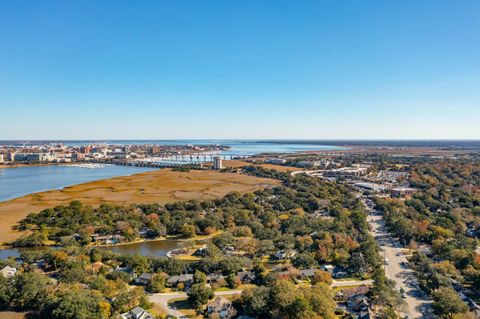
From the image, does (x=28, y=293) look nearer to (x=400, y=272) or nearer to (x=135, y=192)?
(x=400, y=272)

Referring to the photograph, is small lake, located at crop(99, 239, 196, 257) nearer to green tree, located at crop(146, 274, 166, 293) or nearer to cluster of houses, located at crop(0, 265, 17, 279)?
green tree, located at crop(146, 274, 166, 293)

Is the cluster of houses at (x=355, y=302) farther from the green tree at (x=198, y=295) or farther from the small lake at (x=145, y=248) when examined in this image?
the small lake at (x=145, y=248)

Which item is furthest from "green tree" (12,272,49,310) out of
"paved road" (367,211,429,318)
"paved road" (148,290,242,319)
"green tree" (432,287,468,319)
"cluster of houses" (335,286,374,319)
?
"green tree" (432,287,468,319)

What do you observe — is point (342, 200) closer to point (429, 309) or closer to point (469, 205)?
point (469, 205)

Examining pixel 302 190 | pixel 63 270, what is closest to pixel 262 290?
pixel 63 270

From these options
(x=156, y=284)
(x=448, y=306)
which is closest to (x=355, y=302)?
(x=448, y=306)

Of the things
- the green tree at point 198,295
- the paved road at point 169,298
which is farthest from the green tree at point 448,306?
the green tree at point 198,295

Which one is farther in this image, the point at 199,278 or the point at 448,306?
the point at 199,278
